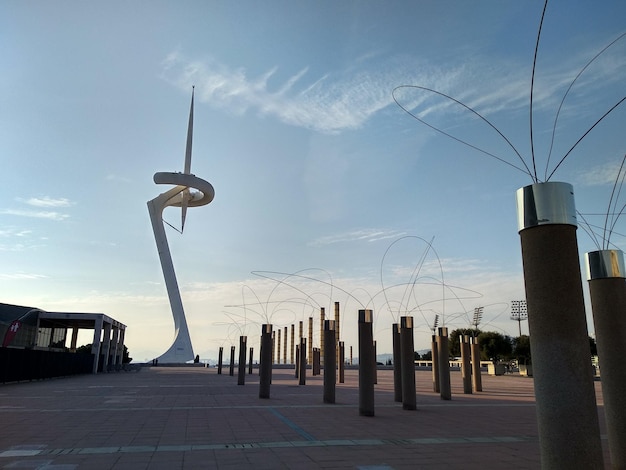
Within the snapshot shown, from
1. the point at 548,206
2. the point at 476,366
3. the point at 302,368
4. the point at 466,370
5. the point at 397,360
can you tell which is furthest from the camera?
the point at 302,368

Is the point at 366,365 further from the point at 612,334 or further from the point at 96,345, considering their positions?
the point at 96,345

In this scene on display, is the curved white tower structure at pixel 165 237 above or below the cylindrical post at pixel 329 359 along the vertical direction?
above

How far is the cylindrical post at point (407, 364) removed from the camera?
15016 mm

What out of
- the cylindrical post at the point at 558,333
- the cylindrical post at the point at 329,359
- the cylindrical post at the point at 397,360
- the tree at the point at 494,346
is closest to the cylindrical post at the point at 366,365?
the cylindrical post at the point at 329,359

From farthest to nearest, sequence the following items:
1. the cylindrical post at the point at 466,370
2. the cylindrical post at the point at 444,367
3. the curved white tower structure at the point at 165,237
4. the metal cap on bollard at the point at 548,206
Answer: the curved white tower structure at the point at 165,237
the cylindrical post at the point at 466,370
the cylindrical post at the point at 444,367
the metal cap on bollard at the point at 548,206

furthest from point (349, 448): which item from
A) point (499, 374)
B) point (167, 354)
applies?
point (167, 354)

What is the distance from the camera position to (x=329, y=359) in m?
16.6

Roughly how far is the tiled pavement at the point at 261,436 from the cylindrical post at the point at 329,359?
0.82m

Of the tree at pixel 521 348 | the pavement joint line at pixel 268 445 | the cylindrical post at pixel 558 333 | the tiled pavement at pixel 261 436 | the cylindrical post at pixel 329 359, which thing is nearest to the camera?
the cylindrical post at pixel 558 333

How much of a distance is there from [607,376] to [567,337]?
9.30 ft

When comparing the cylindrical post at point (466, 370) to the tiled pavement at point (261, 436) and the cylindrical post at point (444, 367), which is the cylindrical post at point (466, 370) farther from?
the tiled pavement at point (261, 436)

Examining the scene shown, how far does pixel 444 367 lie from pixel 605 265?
42.1 ft

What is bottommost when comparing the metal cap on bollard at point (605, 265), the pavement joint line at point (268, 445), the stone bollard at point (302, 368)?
the pavement joint line at point (268, 445)

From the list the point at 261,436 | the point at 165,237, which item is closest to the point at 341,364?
the point at 261,436
